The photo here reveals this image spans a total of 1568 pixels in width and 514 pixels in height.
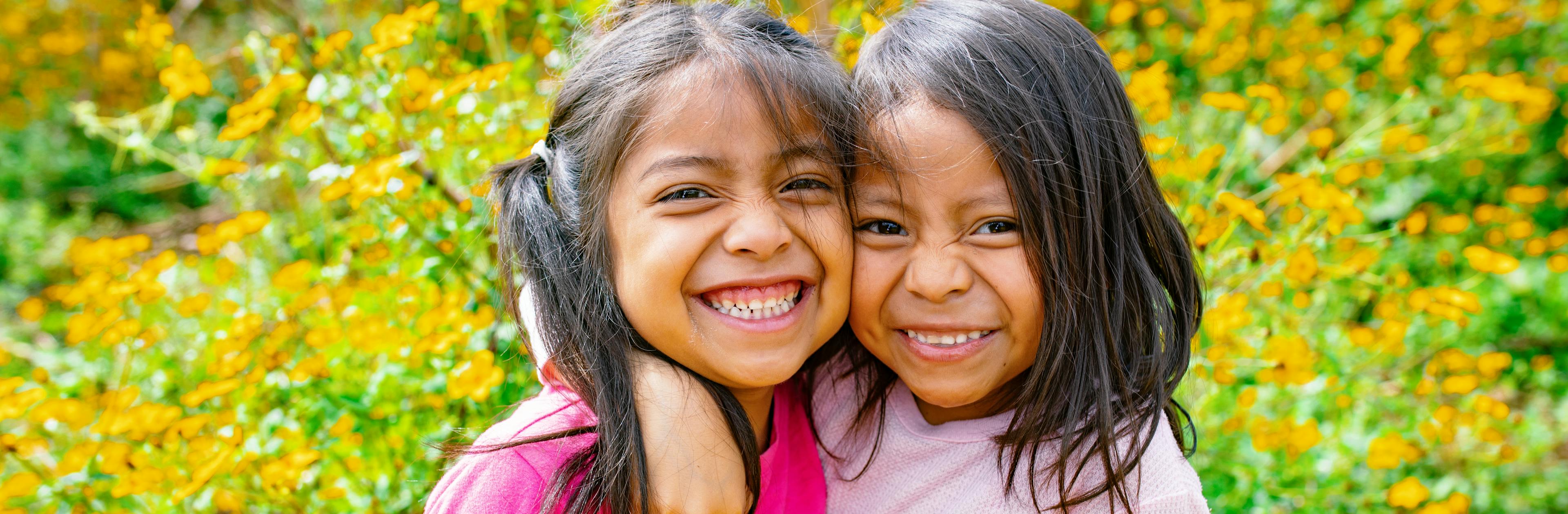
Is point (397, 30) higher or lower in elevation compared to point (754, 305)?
higher

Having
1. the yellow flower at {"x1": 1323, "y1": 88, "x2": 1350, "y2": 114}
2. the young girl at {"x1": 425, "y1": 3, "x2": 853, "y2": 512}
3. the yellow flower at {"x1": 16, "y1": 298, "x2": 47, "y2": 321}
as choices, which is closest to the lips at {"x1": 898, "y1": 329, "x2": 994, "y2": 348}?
the young girl at {"x1": 425, "y1": 3, "x2": 853, "y2": 512}

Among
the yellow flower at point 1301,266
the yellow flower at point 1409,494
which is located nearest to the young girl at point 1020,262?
the yellow flower at point 1301,266

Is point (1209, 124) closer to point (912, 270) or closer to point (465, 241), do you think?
point (912, 270)

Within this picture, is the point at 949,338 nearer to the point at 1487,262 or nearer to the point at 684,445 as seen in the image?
the point at 684,445

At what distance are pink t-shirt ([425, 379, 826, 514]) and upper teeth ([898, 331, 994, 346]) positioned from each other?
9.8 inches

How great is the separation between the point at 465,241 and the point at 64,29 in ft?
19.4

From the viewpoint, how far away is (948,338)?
118 centimetres

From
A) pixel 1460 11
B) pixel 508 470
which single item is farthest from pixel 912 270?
pixel 1460 11

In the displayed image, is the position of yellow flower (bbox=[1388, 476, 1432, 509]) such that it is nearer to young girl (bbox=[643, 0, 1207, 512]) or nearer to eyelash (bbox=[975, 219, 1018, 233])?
young girl (bbox=[643, 0, 1207, 512])

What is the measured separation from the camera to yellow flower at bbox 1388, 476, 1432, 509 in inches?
64.7

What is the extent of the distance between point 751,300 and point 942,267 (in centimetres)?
22

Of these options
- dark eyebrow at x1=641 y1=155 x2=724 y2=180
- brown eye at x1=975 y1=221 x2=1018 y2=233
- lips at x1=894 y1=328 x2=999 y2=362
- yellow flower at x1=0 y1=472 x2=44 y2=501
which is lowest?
yellow flower at x1=0 y1=472 x2=44 y2=501

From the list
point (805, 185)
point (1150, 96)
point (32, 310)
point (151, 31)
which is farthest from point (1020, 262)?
point (32, 310)

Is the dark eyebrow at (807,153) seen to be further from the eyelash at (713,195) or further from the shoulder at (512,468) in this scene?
the shoulder at (512,468)
